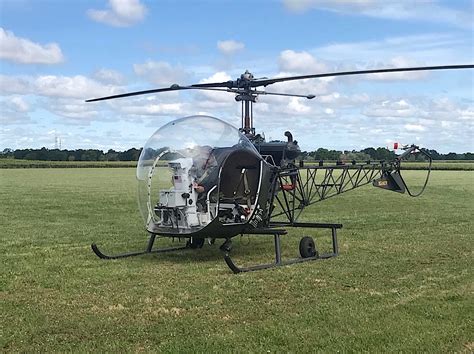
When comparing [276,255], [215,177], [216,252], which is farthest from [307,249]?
[215,177]

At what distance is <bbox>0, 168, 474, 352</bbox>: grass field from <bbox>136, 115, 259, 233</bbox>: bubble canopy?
870 millimetres

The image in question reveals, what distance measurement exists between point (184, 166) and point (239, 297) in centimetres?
300

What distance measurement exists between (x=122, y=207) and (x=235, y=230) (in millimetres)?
12629

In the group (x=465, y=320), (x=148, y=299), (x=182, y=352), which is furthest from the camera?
(x=148, y=299)

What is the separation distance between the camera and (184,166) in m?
9.73

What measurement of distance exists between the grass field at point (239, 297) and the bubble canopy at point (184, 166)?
34.2 inches

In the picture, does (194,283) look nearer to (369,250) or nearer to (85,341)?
(85,341)

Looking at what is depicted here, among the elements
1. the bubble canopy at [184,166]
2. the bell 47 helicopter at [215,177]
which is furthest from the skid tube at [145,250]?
the bubble canopy at [184,166]

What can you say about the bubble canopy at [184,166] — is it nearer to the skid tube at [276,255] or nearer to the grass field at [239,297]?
the grass field at [239,297]

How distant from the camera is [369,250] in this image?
1151 centimetres

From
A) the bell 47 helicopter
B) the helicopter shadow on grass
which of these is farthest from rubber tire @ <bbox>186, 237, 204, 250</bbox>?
the bell 47 helicopter

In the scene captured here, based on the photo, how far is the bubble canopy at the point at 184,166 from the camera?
9.70m

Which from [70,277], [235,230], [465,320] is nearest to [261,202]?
[235,230]

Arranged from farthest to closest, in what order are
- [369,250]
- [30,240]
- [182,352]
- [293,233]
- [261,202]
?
1. [293,233]
2. [30,240]
3. [369,250]
4. [261,202]
5. [182,352]
